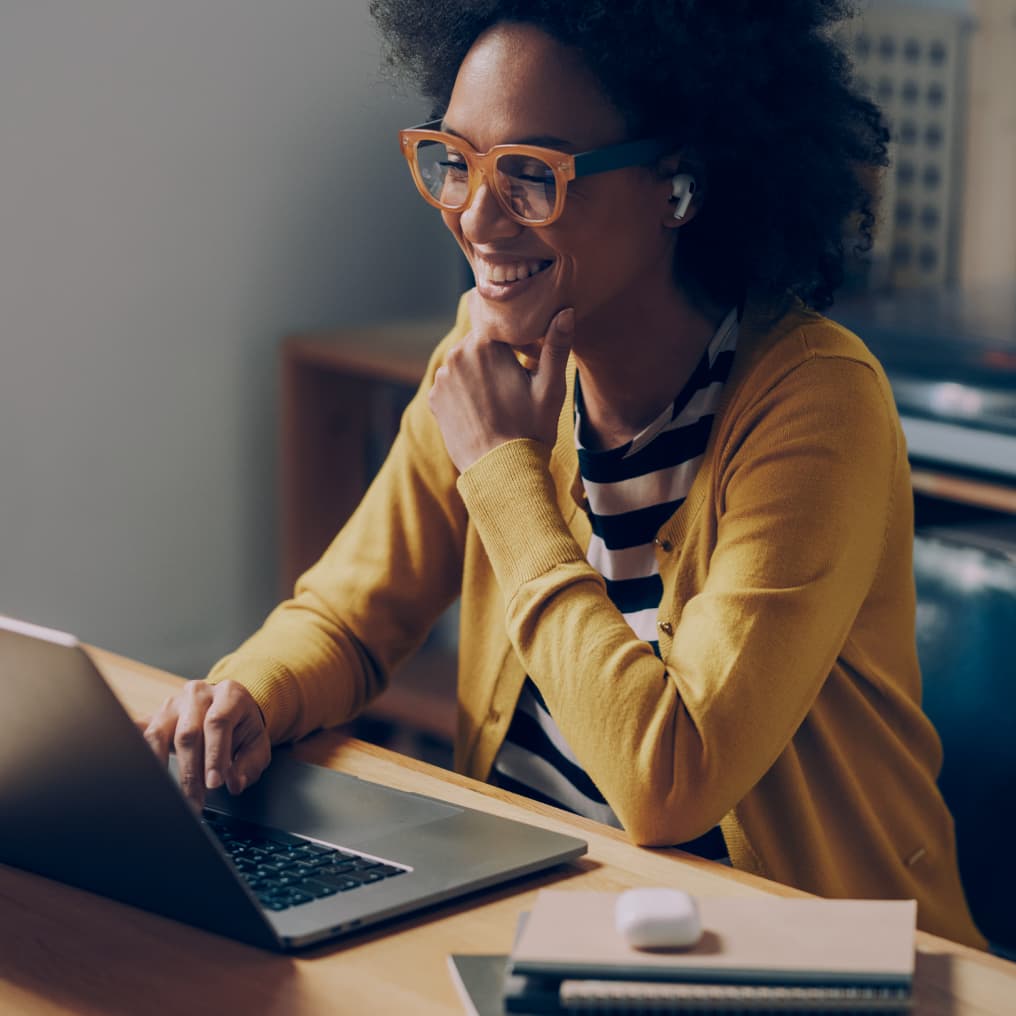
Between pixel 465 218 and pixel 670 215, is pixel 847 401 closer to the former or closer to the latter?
pixel 670 215

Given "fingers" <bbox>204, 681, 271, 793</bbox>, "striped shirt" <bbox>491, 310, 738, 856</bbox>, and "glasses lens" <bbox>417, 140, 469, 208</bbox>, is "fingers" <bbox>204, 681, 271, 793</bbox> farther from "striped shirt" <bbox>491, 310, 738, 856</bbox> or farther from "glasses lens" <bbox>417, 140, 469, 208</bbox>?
"glasses lens" <bbox>417, 140, 469, 208</bbox>

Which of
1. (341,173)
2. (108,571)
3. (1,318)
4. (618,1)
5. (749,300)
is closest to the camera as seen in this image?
(618,1)

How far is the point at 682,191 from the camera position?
1220mm

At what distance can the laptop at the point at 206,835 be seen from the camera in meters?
0.78

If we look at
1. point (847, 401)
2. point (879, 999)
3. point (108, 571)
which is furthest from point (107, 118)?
point (879, 999)

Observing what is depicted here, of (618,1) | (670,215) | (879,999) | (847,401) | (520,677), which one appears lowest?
(520,677)

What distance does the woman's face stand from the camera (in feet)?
3.80

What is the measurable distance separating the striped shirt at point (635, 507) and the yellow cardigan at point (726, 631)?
0.8 inches

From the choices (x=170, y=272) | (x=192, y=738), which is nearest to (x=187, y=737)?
(x=192, y=738)

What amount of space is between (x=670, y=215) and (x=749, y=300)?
10 cm

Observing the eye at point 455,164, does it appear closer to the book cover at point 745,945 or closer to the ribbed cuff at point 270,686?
the ribbed cuff at point 270,686

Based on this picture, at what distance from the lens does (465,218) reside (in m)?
1.18

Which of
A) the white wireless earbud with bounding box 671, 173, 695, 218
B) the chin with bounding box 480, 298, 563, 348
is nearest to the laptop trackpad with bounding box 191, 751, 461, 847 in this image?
the chin with bounding box 480, 298, 563, 348

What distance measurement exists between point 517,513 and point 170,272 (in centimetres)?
154
